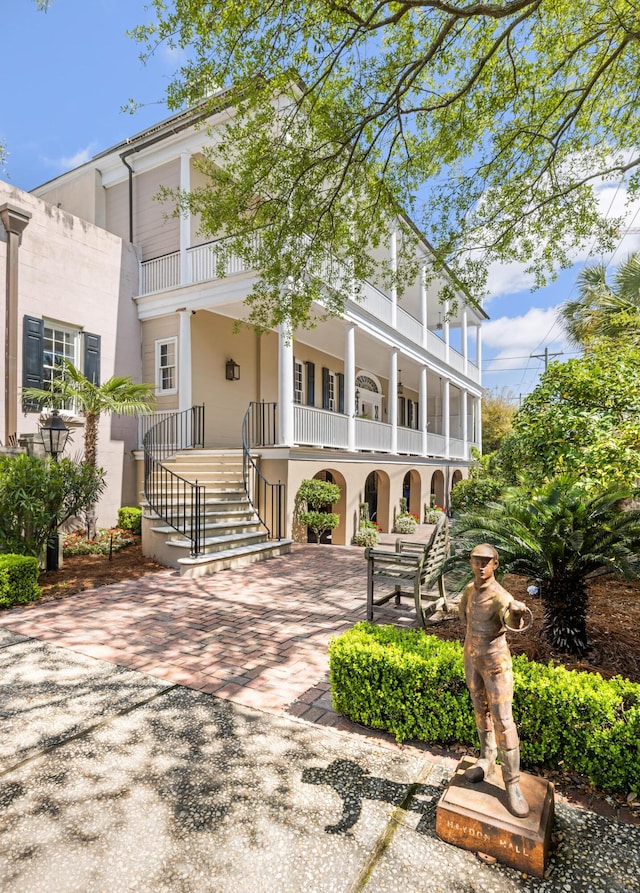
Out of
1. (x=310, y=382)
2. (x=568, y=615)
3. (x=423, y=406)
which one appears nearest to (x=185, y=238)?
(x=310, y=382)

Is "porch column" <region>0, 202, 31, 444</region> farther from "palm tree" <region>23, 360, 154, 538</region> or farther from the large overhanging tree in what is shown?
the large overhanging tree

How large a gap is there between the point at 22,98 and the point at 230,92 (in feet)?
13.8

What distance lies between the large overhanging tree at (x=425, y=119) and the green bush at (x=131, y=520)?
555 cm

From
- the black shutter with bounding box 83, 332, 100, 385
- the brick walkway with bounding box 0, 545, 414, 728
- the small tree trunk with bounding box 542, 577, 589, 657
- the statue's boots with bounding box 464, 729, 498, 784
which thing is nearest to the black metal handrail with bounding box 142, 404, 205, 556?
the brick walkway with bounding box 0, 545, 414, 728

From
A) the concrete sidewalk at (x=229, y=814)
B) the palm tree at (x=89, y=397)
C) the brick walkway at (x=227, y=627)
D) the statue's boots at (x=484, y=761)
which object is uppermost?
the palm tree at (x=89, y=397)

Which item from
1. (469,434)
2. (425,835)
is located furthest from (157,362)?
(469,434)

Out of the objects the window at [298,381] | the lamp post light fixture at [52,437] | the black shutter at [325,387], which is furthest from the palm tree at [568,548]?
the black shutter at [325,387]

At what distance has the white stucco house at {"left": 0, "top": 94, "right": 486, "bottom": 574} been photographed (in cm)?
985

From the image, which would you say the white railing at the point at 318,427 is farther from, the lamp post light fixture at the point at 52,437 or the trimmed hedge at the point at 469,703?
the trimmed hedge at the point at 469,703

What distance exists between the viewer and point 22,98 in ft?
26.2

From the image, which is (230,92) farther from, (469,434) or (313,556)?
(469,434)

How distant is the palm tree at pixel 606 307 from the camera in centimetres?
807

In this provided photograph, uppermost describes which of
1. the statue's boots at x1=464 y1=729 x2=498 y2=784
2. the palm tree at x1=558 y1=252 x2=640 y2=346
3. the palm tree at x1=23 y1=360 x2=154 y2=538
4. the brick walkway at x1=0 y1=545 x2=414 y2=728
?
the palm tree at x1=558 y1=252 x2=640 y2=346

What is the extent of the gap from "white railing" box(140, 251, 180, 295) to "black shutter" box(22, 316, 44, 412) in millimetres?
3269
